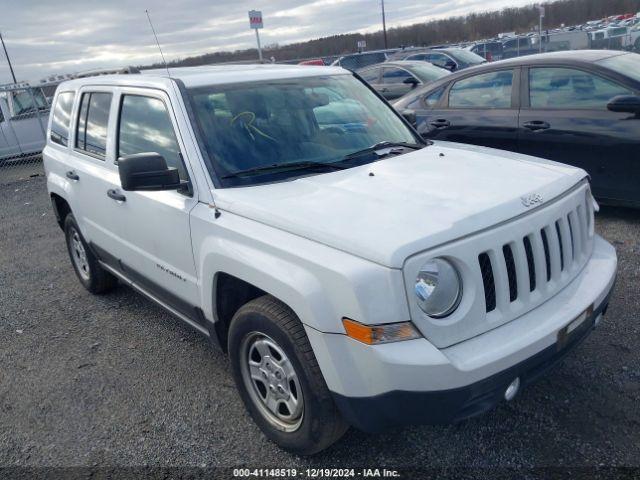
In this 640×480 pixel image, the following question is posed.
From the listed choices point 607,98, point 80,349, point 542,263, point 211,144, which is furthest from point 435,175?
point 607,98

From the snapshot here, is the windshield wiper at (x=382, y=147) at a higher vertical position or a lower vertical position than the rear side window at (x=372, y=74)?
higher

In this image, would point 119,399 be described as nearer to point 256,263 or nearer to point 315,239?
point 256,263

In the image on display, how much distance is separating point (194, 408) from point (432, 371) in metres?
1.76

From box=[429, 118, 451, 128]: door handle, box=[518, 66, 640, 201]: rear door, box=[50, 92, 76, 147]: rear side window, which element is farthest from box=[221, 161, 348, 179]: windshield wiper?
box=[429, 118, 451, 128]: door handle

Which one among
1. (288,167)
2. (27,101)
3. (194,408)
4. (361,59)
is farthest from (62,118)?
(361,59)

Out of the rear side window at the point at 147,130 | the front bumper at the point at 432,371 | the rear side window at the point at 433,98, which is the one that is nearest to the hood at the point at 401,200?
the front bumper at the point at 432,371

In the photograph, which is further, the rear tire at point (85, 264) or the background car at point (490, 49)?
the background car at point (490, 49)

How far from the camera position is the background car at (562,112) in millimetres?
5172

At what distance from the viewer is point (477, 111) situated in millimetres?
6281

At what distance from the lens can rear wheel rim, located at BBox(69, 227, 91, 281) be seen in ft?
16.5

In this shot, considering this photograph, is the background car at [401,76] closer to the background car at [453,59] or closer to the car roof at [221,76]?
the background car at [453,59]

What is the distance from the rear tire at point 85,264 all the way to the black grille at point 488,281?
3.55 m

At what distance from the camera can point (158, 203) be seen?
10.8ft

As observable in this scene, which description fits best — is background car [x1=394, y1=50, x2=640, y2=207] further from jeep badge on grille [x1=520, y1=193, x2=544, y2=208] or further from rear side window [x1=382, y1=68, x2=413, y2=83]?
rear side window [x1=382, y1=68, x2=413, y2=83]
